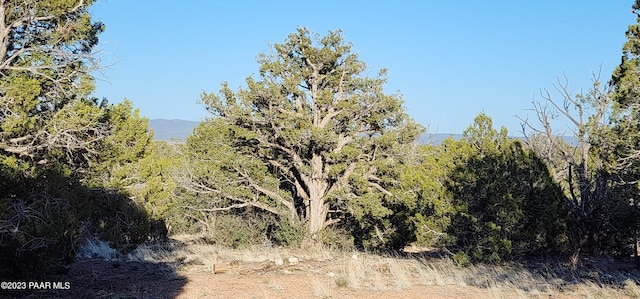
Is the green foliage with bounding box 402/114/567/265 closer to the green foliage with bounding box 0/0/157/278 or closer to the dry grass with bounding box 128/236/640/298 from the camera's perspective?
the dry grass with bounding box 128/236/640/298

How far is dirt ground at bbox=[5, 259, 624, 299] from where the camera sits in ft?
32.7

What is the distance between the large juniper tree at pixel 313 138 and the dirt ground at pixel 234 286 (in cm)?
711

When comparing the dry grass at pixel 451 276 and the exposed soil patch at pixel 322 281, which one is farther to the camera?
the dry grass at pixel 451 276

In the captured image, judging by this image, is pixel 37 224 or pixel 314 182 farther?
pixel 314 182

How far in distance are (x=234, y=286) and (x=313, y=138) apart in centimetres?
906

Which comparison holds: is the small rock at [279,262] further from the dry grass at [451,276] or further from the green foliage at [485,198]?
the green foliage at [485,198]

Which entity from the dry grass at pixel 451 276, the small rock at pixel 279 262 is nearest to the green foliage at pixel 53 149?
the dry grass at pixel 451 276

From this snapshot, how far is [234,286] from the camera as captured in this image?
1089cm

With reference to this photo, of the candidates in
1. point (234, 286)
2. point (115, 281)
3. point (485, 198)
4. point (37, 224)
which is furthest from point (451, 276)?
point (37, 224)

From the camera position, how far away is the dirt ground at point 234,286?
9.95 metres

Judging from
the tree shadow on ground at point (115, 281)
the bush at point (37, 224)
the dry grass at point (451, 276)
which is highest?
the bush at point (37, 224)

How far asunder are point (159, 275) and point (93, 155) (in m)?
3.45

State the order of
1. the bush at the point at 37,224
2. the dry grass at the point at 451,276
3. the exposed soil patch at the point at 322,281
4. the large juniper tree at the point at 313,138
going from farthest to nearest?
the large juniper tree at the point at 313,138 < the dry grass at the point at 451,276 < the exposed soil patch at the point at 322,281 < the bush at the point at 37,224

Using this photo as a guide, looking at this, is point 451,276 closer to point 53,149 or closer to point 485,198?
point 485,198
